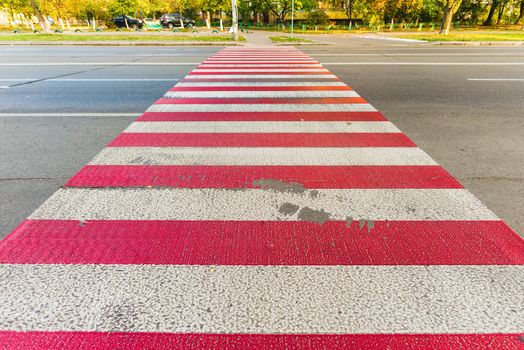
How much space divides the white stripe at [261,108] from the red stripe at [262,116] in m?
0.19

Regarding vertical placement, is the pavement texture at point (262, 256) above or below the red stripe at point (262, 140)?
above

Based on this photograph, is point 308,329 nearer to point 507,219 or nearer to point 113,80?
point 507,219

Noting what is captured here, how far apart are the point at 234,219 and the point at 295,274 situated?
A: 0.81m

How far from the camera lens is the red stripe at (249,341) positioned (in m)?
1.71

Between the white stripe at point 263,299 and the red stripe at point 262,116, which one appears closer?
the white stripe at point 263,299

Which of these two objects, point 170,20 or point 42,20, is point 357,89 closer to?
point 170,20

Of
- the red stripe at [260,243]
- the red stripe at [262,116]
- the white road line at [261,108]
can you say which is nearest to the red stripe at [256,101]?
the white road line at [261,108]

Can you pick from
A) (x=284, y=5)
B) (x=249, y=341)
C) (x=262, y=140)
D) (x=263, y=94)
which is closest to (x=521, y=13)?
(x=284, y=5)

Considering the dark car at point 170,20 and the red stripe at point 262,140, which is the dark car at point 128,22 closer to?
the dark car at point 170,20

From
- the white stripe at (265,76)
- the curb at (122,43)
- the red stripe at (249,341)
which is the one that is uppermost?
the red stripe at (249,341)

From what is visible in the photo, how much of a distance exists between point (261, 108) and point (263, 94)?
1224mm

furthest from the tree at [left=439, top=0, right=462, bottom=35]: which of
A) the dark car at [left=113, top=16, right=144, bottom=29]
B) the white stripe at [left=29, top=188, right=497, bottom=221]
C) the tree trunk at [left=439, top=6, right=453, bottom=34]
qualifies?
the dark car at [left=113, top=16, right=144, bottom=29]

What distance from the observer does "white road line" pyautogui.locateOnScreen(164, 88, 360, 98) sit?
698 centimetres

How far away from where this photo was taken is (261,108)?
6047 millimetres
